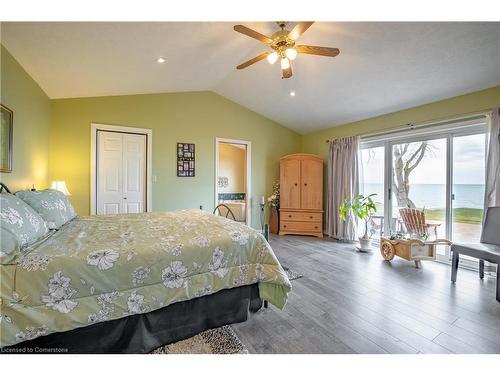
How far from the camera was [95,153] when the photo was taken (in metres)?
3.67

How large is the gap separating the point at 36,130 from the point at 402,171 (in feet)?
17.9

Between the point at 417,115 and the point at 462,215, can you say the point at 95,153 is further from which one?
the point at 462,215

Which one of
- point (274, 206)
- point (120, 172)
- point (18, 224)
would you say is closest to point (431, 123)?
point (274, 206)

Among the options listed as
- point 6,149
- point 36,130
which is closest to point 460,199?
point 6,149

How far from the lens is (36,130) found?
2.88 meters

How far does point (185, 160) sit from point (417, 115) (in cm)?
399

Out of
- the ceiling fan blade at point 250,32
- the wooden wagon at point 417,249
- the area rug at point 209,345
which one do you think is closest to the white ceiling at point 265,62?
the ceiling fan blade at point 250,32

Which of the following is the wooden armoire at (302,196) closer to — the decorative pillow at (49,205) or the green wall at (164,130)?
the green wall at (164,130)

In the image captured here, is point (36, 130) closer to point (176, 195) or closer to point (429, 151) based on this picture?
point (176, 195)

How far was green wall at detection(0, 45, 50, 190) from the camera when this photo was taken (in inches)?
86.9

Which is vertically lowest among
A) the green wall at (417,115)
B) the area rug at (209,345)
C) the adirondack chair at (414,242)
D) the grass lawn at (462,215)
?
the area rug at (209,345)

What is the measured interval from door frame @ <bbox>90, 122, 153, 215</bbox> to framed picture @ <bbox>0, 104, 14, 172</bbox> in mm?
1373

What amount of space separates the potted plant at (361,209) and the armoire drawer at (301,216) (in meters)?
0.51

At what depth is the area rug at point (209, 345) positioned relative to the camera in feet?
5.00
